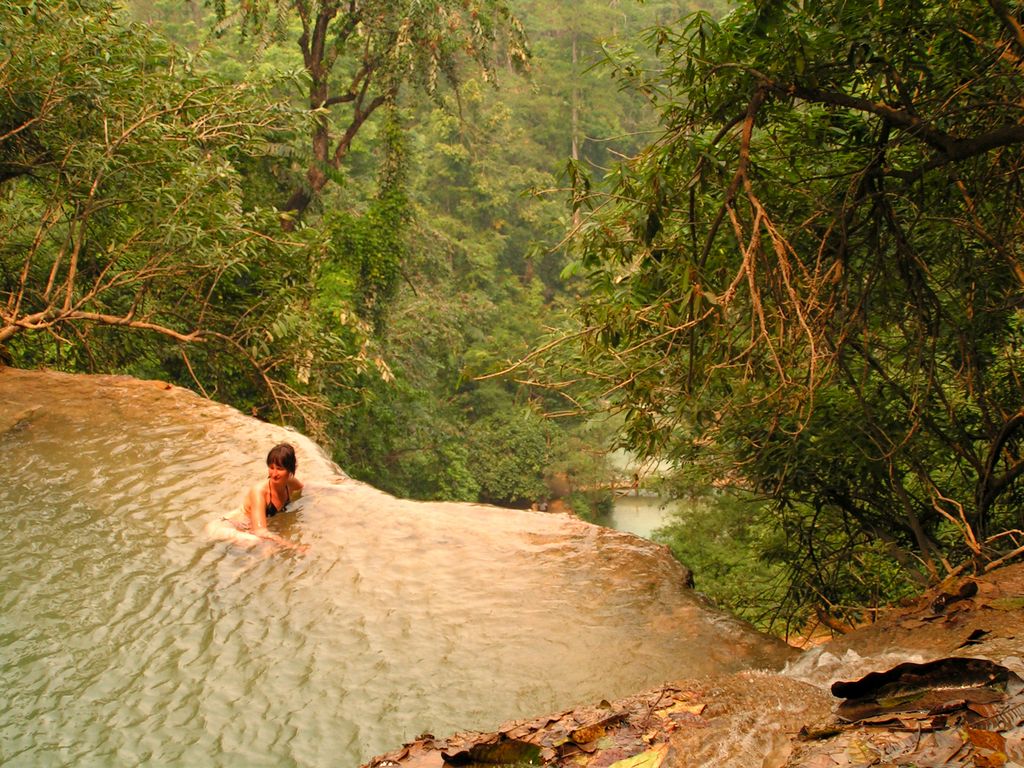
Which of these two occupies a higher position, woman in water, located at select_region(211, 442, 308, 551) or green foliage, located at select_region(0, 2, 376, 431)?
green foliage, located at select_region(0, 2, 376, 431)

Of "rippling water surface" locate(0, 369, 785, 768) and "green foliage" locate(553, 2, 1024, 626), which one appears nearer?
"rippling water surface" locate(0, 369, 785, 768)

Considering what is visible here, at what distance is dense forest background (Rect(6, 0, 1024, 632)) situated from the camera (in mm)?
4160

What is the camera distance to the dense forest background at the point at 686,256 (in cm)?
416

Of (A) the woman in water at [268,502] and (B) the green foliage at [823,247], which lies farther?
(A) the woman in water at [268,502]

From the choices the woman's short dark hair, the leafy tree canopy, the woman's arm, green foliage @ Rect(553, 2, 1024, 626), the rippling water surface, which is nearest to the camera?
the rippling water surface

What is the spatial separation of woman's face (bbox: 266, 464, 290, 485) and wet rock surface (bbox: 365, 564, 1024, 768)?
8.96ft

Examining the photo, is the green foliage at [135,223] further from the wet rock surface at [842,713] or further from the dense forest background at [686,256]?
the wet rock surface at [842,713]

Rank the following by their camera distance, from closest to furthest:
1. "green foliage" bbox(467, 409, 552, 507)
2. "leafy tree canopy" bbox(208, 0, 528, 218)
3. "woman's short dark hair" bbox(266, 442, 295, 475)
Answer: "woman's short dark hair" bbox(266, 442, 295, 475)
"leafy tree canopy" bbox(208, 0, 528, 218)
"green foliage" bbox(467, 409, 552, 507)

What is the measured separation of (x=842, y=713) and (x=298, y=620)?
111 inches

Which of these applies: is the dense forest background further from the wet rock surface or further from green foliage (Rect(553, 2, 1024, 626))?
the wet rock surface

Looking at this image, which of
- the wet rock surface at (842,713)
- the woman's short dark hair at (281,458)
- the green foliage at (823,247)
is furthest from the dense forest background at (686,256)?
the woman's short dark hair at (281,458)

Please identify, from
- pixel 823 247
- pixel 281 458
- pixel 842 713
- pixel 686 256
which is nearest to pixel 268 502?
pixel 281 458

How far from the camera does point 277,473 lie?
562 cm

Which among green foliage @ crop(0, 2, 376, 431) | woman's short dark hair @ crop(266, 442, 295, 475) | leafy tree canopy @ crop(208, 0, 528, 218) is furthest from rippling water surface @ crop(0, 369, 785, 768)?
leafy tree canopy @ crop(208, 0, 528, 218)
